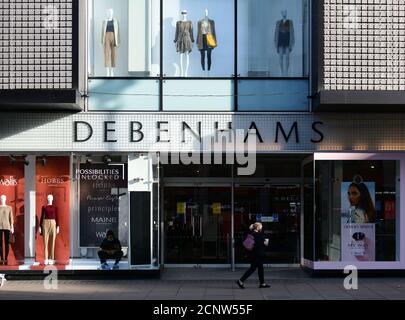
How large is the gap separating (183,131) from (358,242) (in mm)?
5070

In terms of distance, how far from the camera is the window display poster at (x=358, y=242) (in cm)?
1585

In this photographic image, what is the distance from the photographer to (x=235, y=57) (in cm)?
1602

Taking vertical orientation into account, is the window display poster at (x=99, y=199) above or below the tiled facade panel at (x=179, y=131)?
below

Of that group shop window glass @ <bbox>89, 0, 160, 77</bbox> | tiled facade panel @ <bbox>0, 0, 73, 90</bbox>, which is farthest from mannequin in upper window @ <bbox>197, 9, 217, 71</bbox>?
tiled facade panel @ <bbox>0, 0, 73, 90</bbox>

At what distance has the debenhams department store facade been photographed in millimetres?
15203

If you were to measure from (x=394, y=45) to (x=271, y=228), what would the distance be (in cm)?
597

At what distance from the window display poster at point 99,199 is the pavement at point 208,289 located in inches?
58.2

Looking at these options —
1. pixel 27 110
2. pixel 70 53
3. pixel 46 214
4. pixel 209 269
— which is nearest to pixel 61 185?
pixel 46 214

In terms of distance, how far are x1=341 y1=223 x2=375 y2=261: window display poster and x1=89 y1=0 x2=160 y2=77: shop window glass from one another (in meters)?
6.10

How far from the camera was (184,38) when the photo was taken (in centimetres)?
1611

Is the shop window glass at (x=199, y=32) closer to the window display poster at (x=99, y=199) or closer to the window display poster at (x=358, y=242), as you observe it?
the window display poster at (x=99, y=199)

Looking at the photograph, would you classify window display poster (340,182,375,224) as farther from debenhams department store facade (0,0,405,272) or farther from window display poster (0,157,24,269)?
window display poster (0,157,24,269)

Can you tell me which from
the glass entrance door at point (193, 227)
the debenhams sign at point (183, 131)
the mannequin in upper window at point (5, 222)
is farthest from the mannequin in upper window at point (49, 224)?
the glass entrance door at point (193, 227)

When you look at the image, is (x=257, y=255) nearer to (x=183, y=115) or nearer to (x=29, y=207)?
(x=183, y=115)
